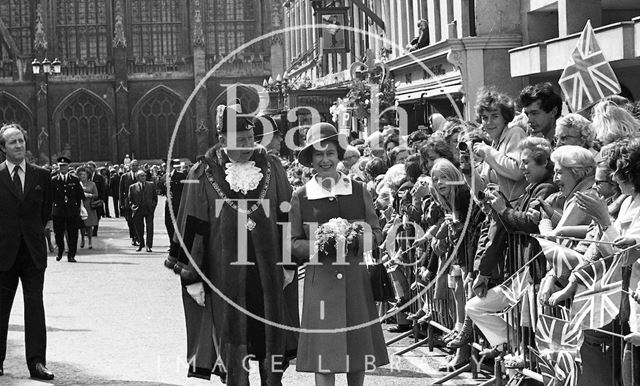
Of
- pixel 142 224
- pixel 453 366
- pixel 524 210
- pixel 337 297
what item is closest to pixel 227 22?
pixel 142 224

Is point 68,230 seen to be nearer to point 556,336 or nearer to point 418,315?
point 418,315

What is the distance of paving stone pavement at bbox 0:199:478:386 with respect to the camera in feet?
29.9

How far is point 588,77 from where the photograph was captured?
388 inches

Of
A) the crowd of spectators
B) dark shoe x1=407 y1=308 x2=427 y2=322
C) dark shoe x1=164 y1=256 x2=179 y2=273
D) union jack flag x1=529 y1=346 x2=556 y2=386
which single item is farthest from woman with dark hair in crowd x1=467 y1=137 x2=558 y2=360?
dark shoe x1=407 y1=308 x2=427 y2=322

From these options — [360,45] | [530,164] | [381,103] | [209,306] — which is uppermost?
[360,45]

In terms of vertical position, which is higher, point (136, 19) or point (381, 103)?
point (136, 19)

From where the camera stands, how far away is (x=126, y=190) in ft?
93.2

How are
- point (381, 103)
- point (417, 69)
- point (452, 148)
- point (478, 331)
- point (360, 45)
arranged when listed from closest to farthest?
1. point (478, 331)
2. point (452, 148)
3. point (381, 103)
4. point (417, 69)
5. point (360, 45)

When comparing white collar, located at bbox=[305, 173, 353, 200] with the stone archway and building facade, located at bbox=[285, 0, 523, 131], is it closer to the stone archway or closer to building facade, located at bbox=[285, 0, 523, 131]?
building facade, located at bbox=[285, 0, 523, 131]

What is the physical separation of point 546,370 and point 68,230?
1654 centimetres

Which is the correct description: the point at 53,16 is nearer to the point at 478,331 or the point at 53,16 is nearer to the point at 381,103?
the point at 381,103

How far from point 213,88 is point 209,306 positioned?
190 feet

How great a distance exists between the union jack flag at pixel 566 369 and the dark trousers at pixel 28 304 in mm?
4557

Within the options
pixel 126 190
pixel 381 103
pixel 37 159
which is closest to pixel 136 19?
pixel 37 159
